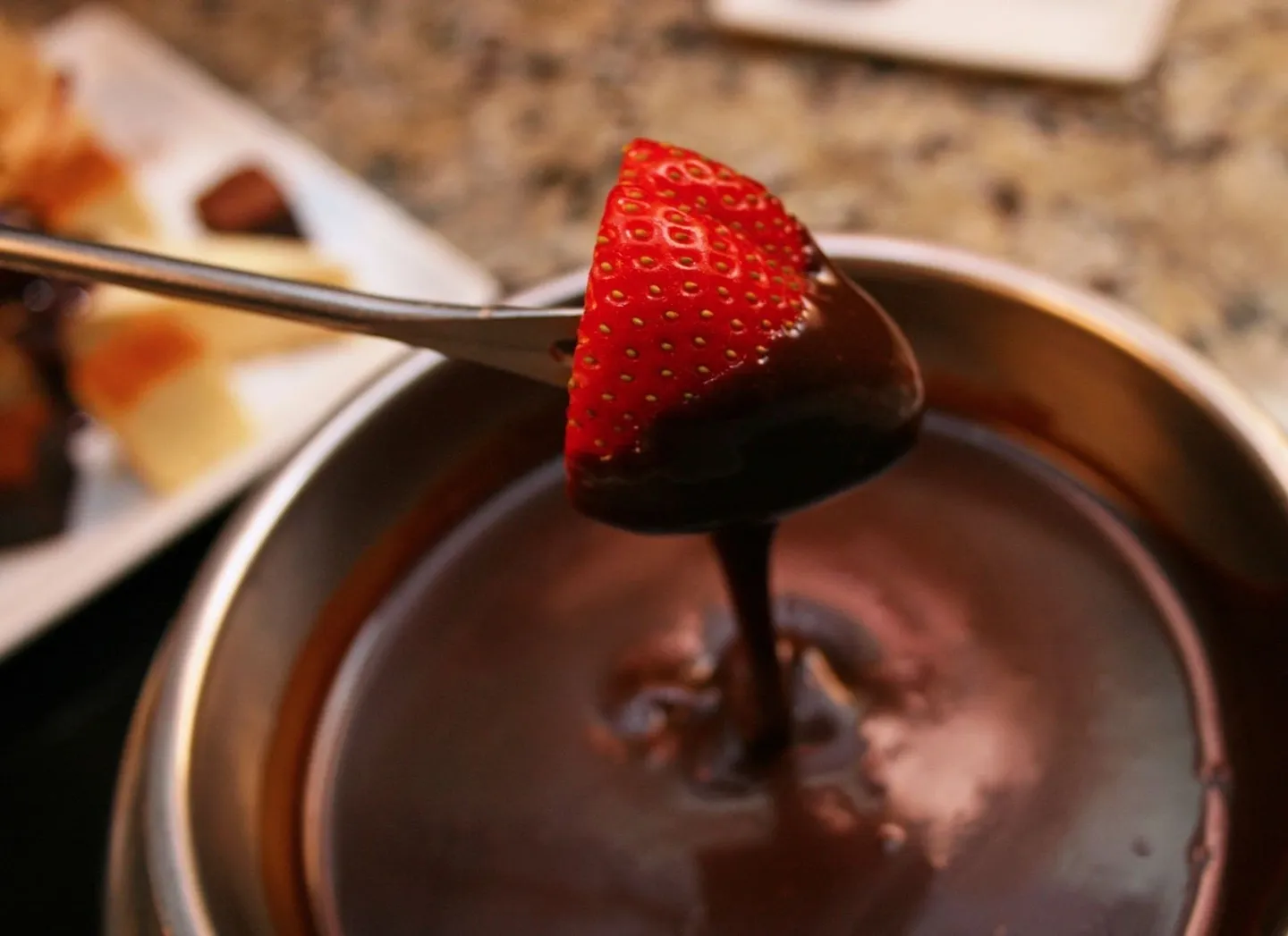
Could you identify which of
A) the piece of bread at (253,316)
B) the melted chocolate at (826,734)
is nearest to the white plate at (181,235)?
the piece of bread at (253,316)

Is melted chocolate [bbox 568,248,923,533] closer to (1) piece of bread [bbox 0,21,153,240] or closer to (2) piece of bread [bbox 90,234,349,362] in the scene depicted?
(2) piece of bread [bbox 90,234,349,362]

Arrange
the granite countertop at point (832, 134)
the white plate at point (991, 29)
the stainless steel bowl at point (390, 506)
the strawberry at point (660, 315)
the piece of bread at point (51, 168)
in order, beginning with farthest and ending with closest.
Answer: the piece of bread at point (51, 168) < the white plate at point (991, 29) < the granite countertop at point (832, 134) < the stainless steel bowl at point (390, 506) < the strawberry at point (660, 315)

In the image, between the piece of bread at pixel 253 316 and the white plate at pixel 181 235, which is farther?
the piece of bread at pixel 253 316

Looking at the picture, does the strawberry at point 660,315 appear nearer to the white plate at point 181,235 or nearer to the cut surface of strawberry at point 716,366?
the cut surface of strawberry at point 716,366

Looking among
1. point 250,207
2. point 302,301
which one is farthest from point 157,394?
point 302,301

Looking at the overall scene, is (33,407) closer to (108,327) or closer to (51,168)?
(108,327)

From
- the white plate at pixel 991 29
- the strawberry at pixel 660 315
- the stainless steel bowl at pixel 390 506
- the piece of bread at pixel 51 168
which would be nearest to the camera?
the strawberry at pixel 660 315
